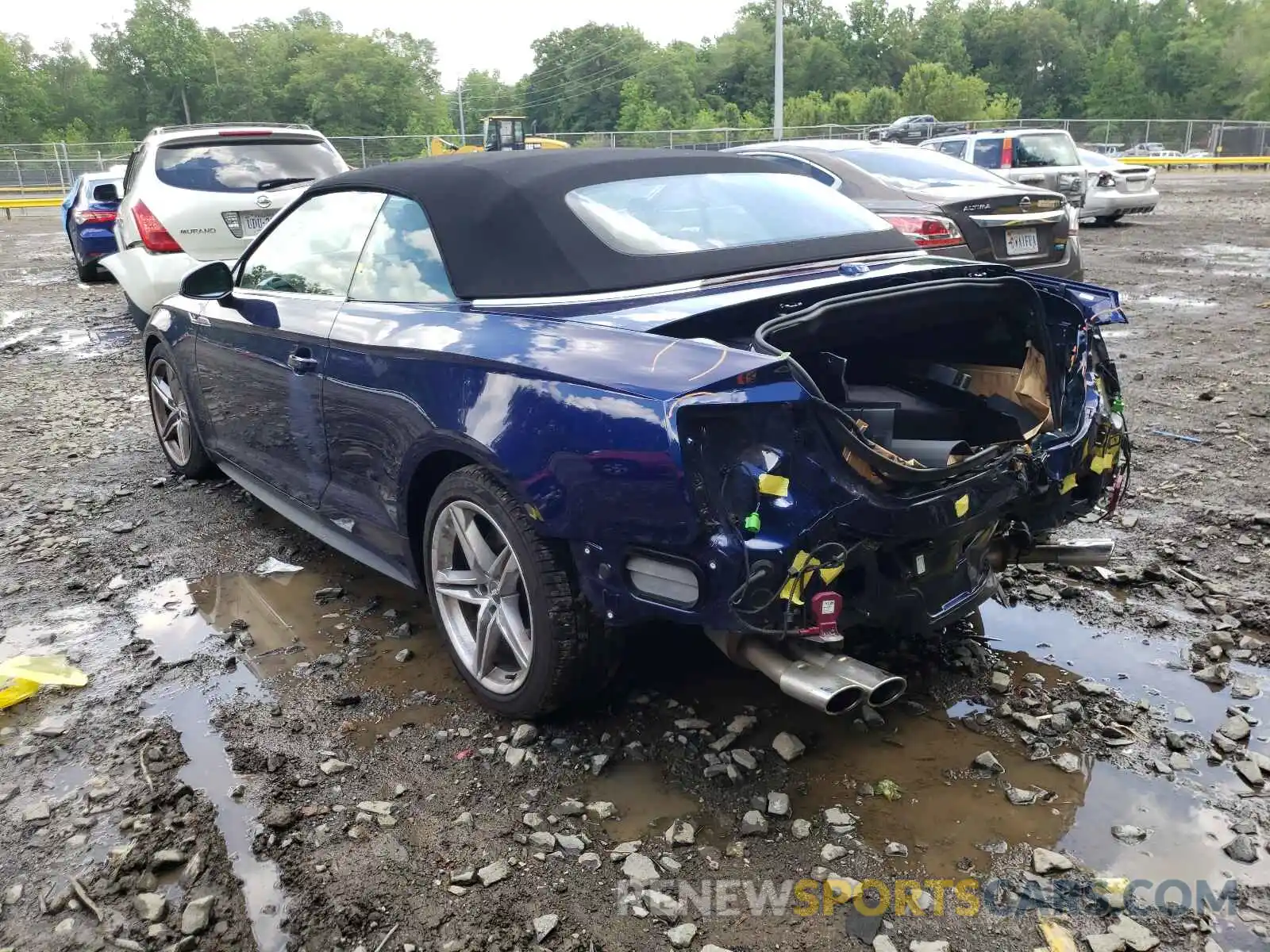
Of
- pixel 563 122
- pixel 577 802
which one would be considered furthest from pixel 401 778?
pixel 563 122

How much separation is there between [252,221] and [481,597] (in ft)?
19.7

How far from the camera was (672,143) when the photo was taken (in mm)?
37938

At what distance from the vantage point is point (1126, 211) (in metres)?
17.7

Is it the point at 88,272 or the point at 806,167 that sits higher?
the point at 806,167

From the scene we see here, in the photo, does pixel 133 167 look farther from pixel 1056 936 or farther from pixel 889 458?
pixel 1056 936

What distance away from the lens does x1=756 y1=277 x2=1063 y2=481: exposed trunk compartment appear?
2.83m

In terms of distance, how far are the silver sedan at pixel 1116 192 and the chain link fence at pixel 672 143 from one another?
56.5 feet

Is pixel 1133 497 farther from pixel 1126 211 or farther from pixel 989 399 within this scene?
pixel 1126 211

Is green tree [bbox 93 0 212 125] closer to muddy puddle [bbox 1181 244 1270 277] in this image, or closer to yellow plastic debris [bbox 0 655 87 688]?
muddy puddle [bbox 1181 244 1270 277]

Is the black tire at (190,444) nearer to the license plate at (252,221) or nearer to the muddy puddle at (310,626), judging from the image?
the muddy puddle at (310,626)

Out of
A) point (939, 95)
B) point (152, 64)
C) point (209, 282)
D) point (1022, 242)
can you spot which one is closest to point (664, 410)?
point (209, 282)

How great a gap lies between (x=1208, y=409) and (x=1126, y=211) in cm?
1331

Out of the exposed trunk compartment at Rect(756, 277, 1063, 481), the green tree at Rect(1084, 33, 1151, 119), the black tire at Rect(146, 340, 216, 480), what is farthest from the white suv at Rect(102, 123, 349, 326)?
the green tree at Rect(1084, 33, 1151, 119)

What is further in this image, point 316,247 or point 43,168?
point 43,168
